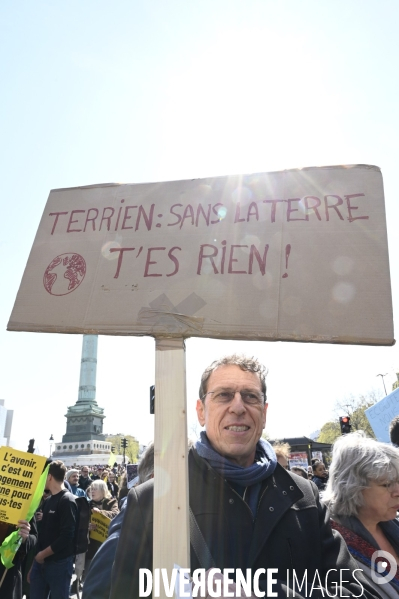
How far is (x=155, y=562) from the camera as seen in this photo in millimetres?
1330

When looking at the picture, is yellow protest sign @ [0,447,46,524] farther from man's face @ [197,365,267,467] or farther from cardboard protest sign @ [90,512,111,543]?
man's face @ [197,365,267,467]

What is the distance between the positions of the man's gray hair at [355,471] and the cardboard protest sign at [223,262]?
1261 millimetres

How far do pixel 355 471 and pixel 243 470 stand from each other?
40.4 inches

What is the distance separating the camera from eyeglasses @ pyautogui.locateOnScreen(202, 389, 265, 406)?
1848mm

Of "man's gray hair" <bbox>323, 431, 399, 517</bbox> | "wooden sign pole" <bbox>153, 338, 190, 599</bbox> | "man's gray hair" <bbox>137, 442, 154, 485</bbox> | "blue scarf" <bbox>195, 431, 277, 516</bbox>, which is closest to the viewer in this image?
"wooden sign pole" <bbox>153, 338, 190, 599</bbox>

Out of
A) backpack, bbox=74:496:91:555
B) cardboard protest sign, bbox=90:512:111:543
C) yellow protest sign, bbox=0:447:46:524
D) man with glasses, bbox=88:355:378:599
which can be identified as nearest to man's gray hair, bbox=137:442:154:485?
man with glasses, bbox=88:355:378:599

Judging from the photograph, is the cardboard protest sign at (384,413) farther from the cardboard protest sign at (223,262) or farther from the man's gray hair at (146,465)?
the cardboard protest sign at (223,262)

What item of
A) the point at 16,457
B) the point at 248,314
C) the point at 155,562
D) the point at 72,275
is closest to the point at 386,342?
the point at 248,314

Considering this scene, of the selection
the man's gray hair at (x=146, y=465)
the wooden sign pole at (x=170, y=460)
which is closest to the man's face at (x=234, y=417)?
the wooden sign pole at (x=170, y=460)

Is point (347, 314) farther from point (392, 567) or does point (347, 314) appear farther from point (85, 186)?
point (392, 567)

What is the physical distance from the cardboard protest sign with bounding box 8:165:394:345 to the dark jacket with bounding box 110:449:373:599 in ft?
2.09

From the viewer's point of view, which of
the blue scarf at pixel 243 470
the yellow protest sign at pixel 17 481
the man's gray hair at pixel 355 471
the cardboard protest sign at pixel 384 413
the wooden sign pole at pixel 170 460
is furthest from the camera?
the cardboard protest sign at pixel 384 413

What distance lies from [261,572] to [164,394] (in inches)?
27.1

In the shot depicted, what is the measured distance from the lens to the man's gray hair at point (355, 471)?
238cm
